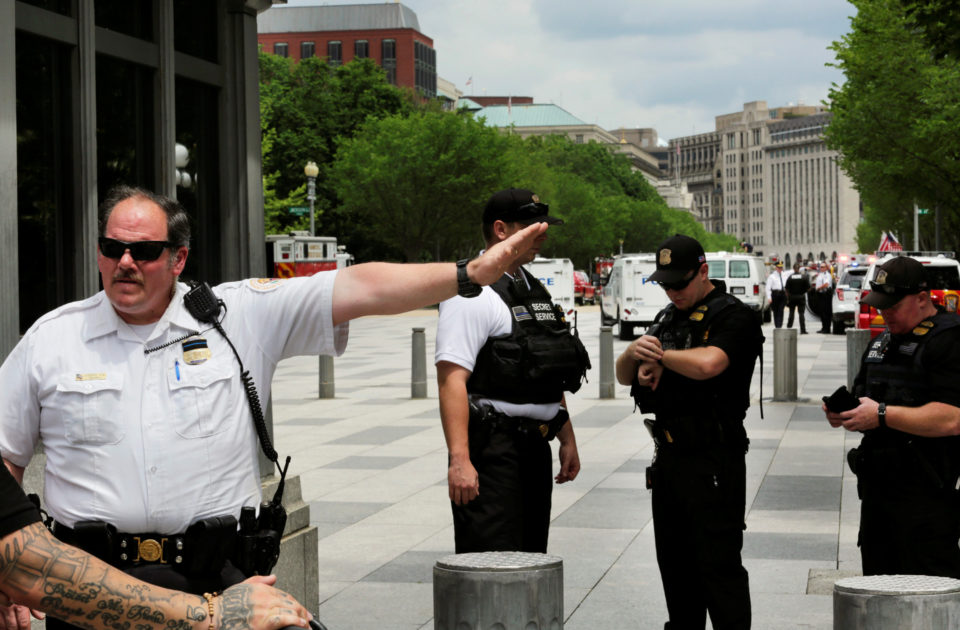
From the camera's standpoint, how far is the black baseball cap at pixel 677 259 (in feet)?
16.0

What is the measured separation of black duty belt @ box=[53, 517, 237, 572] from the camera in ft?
10.2

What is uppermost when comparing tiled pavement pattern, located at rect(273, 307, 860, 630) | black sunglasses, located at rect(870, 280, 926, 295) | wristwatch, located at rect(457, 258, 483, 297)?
wristwatch, located at rect(457, 258, 483, 297)

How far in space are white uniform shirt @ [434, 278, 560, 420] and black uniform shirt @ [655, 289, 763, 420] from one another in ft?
1.59

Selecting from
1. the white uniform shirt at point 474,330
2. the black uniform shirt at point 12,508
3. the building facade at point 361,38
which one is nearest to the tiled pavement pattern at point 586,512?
the white uniform shirt at point 474,330

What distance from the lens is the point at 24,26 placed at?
5.10m

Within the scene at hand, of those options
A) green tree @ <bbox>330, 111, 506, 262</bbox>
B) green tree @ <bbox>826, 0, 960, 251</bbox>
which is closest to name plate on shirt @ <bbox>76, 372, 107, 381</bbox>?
green tree @ <bbox>826, 0, 960, 251</bbox>

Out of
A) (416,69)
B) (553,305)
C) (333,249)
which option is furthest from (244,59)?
(416,69)

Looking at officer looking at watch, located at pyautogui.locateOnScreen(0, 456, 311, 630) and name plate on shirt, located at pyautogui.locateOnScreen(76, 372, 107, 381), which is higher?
name plate on shirt, located at pyautogui.locateOnScreen(76, 372, 107, 381)

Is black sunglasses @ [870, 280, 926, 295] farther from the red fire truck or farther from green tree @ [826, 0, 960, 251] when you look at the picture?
the red fire truck

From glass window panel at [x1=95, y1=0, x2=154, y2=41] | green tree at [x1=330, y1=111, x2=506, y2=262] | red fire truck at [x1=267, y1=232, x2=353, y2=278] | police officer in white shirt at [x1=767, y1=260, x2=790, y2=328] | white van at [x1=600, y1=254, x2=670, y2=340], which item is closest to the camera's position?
glass window panel at [x1=95, y1=0, x2=154, y2=41]

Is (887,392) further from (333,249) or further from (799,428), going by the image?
(333,249)

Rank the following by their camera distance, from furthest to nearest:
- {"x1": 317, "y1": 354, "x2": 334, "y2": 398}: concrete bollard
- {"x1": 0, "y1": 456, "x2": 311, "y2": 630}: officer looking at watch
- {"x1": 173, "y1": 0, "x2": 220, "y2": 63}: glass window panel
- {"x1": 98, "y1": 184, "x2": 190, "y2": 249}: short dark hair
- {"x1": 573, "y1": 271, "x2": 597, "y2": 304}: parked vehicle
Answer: {"x1": 573, "y1": 271, "x2": 597, "y2": 304}: parked vehicle → {"x1": 317, "y1": 354, "x2": 334, "y2": 398}: concrete bollard → {"x1": 173, "y1": 0, "x2": 220, "y2": 63}: glass window panel → {"x1": 98, "y1": 184, "x2": 190, "y2": 249}: short dark hair → {"x1": 0, "y1": 456, "x2": 311, "y2": 630}: officer looking at watch

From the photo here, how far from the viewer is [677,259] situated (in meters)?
4.88

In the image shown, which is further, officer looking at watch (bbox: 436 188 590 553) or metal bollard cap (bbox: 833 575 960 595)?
officer looking at watch (bbox: 436 188 590 553)
